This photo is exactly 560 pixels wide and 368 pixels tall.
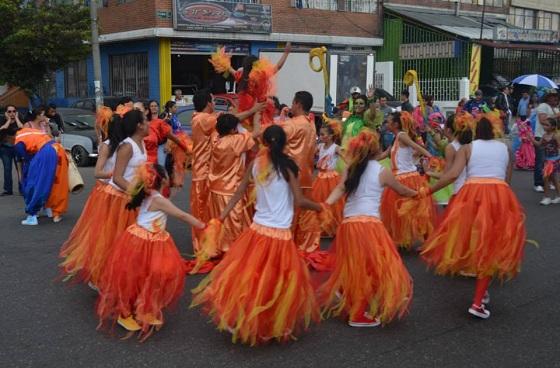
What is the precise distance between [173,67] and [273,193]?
21459mm

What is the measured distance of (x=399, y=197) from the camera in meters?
7.14

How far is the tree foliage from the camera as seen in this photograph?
20.9 meters

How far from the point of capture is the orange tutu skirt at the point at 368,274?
4727mm

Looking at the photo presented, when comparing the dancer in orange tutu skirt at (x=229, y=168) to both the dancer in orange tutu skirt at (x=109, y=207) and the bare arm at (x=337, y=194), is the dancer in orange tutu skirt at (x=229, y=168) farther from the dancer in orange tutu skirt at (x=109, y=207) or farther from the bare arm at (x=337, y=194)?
the bare arm at (x=337, y=194)

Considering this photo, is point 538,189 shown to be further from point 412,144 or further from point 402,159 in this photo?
point 412,144

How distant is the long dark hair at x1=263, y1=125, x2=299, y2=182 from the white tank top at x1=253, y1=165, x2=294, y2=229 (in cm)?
5

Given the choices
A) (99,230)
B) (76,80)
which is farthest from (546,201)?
(76,80)

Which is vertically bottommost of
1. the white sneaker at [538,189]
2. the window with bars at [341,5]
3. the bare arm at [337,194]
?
the white sneaker at [538,189]

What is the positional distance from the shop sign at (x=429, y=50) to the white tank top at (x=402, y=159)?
65.4 ft

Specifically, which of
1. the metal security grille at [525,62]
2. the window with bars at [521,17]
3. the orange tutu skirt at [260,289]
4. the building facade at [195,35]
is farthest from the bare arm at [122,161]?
the window with bars at [521,17]

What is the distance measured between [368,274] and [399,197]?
2.52 meters

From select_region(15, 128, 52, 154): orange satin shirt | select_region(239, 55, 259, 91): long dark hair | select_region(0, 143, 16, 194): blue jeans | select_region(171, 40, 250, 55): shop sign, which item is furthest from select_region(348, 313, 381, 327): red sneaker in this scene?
select_region(171, 40, 250, 55): shop sign

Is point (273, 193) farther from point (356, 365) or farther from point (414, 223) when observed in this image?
point (414, 223)

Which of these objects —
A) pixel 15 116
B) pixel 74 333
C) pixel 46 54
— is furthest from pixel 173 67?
pixel 74 333
